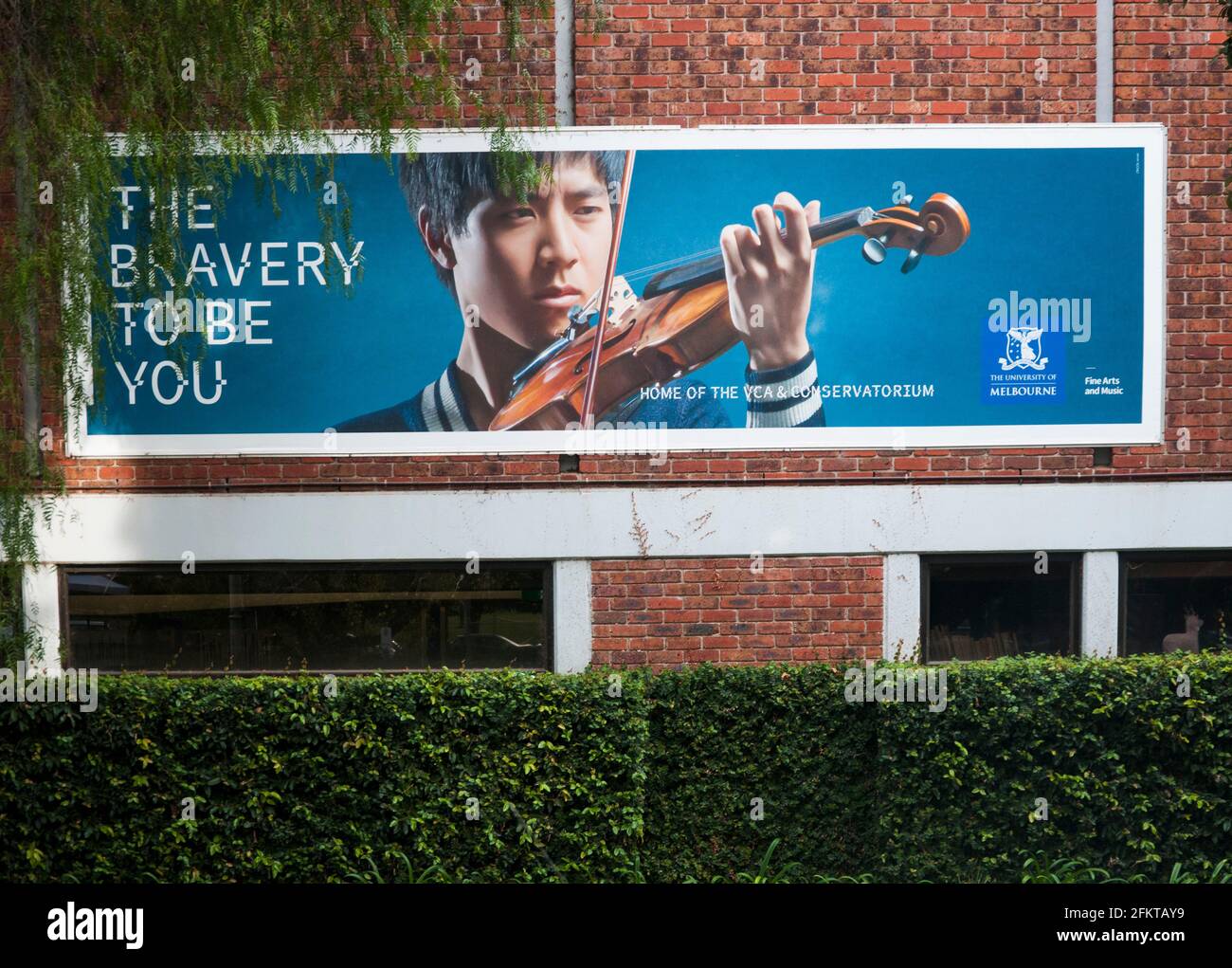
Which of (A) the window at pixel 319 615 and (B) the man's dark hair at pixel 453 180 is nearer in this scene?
(B) the man's dark hair at pixel 453 180

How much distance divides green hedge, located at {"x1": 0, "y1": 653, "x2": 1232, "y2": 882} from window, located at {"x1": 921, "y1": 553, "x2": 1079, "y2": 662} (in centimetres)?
175

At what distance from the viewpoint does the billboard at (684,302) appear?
7.82 meters

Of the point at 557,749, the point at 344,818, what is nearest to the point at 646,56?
the point at 557,749

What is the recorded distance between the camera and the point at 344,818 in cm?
617

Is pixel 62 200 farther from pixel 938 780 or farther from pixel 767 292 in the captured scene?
pixel 938 780

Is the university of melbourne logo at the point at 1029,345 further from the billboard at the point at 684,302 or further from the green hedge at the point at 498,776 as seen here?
the green hedge at the point at 498,776

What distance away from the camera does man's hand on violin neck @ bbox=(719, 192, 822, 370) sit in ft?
25.9

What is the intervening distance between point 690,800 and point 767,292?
11.9ft

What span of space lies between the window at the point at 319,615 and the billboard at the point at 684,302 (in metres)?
0.96

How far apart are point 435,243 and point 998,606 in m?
4.96
